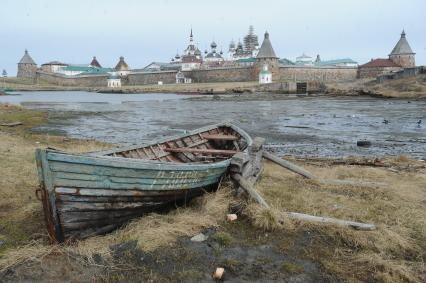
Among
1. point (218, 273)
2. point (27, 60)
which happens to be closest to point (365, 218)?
point (218, 273)

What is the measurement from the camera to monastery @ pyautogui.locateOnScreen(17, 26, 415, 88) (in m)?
97.4

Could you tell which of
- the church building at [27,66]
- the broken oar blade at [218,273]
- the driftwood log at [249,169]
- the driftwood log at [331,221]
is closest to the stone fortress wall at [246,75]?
the church building at [27,66]

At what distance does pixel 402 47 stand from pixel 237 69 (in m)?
39.6

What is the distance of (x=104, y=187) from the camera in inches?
225

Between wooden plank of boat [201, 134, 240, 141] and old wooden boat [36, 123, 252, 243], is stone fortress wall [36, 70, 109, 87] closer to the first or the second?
wooden plank of boat [201, 134, 240, 141]

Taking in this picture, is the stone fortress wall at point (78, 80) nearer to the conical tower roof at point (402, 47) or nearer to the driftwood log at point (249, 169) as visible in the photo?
the conical tower roof at point (402, 47)

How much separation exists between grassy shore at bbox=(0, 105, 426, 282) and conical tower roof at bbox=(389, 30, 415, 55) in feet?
328

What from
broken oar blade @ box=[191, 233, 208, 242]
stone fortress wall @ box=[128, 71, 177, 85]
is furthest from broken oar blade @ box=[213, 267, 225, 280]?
stone fortress wall @ box=[128, 71, 177, 85]

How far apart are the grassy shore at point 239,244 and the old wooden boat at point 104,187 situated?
0.82ft

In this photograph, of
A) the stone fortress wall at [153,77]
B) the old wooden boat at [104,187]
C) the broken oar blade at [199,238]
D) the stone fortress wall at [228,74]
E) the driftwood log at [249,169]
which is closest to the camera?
the old wooden boat at [104,187]

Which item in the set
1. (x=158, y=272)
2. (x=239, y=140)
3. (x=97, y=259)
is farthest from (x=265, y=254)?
(x=239, y=140)

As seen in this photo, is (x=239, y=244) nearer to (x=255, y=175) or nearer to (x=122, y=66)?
(x=255, y=175)

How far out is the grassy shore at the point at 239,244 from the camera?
5379mm

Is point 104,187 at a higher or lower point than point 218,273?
higher
